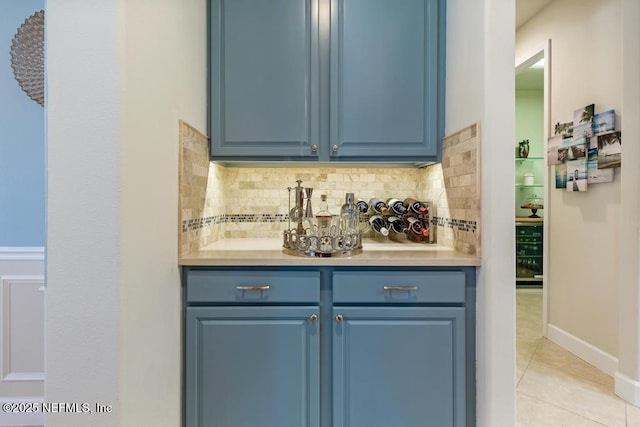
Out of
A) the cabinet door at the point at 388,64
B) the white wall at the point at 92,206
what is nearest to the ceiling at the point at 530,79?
the cabinet door at the point at 388,64

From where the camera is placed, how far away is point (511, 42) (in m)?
1.28

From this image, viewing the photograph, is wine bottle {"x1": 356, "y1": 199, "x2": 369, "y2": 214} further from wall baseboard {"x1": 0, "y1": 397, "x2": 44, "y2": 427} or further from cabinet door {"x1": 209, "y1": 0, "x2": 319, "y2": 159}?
wall baseboard {"x1": 0, "y1": 397, "x2": 44, "y2": 427}

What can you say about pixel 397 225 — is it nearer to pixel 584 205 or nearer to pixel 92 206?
pixel 92 206

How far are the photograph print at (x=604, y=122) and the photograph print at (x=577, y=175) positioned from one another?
0.77ft

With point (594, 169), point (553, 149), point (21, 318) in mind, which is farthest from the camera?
point (553, 149)

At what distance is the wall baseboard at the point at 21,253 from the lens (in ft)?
5.82

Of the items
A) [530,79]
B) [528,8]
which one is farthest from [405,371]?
[530,79]

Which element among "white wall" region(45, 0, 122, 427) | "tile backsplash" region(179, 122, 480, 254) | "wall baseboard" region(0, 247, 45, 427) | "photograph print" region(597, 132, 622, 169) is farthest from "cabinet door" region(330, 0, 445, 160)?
"wall baseboard" region(0, 247, 45, 427)

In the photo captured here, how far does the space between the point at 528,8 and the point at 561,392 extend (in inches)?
120

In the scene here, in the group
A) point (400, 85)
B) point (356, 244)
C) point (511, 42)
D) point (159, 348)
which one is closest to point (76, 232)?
point (159, 348)

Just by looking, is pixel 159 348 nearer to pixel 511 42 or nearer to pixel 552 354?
pixel 511 42

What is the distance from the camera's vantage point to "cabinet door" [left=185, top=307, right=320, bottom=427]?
136cm

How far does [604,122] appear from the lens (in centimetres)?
224

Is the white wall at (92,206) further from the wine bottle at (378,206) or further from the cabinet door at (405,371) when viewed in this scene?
the wine bottle at (378,206)
